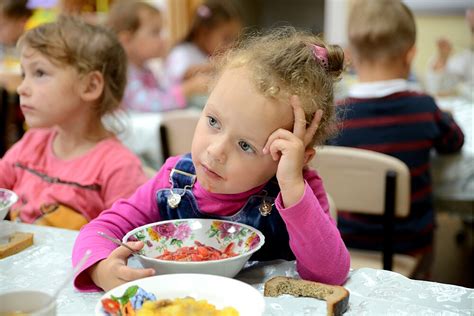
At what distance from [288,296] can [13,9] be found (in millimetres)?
3513

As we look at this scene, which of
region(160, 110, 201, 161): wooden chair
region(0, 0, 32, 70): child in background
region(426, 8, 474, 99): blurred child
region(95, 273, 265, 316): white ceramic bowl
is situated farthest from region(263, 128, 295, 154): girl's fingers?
region(0, 0, 32, 70): child in background

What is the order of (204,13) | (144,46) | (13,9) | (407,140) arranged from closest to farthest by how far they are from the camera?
1. (407,140)
2. (144,46)
3. (204,13)
4. (13,9)

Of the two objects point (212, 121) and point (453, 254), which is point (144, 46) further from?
point (212, 121)

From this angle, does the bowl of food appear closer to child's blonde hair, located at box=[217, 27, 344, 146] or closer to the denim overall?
the denim overall

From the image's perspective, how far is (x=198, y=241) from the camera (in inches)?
39.4

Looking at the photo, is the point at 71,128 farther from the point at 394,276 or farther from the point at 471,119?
the point at 471,119

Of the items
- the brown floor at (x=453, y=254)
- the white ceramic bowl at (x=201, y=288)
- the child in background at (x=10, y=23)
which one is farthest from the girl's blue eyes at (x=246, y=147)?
the child in background at (x=10, y=23)

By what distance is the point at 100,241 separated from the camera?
37.4 inches

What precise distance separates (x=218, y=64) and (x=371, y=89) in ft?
3.38

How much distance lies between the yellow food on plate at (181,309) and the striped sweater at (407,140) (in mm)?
1188

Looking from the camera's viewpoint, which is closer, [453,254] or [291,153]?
[291,153]

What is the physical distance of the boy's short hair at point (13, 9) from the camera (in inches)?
150

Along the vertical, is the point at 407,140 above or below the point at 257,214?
below

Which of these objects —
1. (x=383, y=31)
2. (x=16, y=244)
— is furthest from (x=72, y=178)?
(x=383, y=31)
